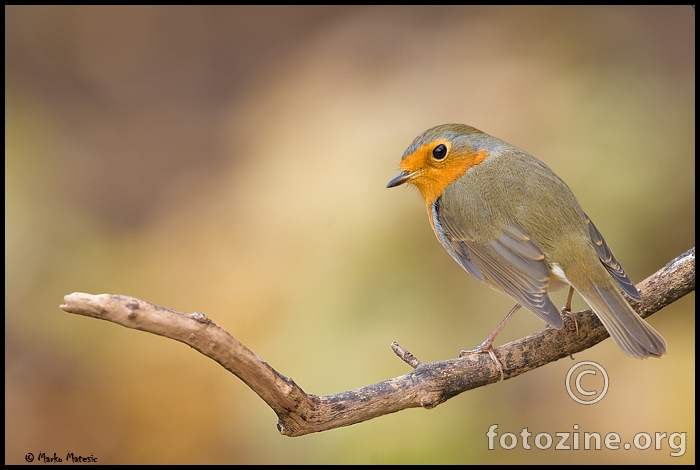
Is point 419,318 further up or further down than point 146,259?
further down

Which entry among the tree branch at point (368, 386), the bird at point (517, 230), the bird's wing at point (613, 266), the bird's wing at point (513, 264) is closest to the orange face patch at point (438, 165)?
the bird at point (517, 230)

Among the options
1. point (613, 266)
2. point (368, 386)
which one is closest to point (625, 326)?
point (613, 266)

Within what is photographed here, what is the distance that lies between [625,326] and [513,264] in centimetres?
53

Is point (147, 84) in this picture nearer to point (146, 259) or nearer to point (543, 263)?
point (146, 259)

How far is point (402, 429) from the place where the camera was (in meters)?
3.75

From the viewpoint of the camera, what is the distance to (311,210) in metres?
5.08

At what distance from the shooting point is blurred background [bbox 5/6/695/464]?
4.08 metres

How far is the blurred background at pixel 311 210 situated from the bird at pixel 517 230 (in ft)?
3.30

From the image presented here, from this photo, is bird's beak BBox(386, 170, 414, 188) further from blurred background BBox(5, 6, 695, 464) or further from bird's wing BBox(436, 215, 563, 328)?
blurred background BBox(5, 6, 695, 464)

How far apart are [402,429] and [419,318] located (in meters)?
0.72

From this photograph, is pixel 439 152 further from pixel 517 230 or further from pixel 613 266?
pixel 613 266

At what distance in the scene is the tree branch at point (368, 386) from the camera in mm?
1943

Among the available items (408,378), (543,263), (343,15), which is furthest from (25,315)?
(343,15)

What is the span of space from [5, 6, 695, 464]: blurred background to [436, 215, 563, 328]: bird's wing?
953mm
